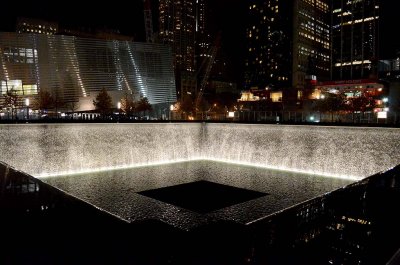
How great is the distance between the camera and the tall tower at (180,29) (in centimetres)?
15300

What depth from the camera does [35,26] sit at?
118 meters

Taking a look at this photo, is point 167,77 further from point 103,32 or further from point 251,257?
point 251,257

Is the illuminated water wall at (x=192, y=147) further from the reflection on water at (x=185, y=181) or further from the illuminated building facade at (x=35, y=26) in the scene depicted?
the illuminated building facade at (x=35, y=26)

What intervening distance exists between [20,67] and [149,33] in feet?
165

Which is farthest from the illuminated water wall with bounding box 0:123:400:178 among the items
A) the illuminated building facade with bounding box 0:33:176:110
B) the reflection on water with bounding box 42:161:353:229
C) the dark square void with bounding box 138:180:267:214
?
the illuminated building facade with bounding box 0:33:176:110

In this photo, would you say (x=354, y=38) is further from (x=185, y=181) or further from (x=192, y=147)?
(x=185, y=181)

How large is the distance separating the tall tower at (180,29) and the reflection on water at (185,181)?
432 feet

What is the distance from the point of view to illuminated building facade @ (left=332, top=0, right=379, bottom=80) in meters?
99.2

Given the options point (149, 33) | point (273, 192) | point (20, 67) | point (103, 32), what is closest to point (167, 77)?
point (20, 67)

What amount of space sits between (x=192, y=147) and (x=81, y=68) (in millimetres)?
37395

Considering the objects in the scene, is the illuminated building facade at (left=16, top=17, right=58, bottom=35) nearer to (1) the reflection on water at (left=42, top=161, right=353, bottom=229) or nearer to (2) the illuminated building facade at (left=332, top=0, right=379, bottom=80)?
(2) the illuminated building facade at (left=332, top=0, right=379, bottom=80)

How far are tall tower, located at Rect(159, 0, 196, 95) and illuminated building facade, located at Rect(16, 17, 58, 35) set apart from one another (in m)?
49.6

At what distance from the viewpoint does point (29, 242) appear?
3.13m

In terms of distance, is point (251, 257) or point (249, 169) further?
point (249, 169)
